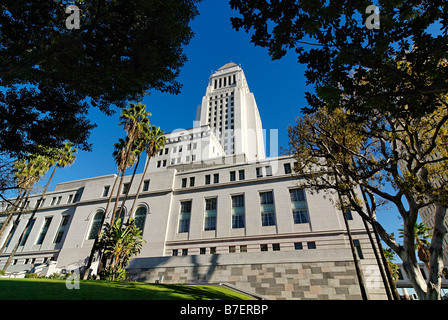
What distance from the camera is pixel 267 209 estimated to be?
2891 cm

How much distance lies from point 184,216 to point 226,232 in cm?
748

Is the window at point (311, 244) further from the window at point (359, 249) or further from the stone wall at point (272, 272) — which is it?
the stone wall at point (272, 272)

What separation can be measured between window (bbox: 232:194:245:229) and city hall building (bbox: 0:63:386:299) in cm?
14

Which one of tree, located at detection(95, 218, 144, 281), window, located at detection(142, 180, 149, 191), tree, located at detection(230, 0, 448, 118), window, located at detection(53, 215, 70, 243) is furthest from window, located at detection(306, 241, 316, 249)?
window, located at detection(53, 215, 70, 243)

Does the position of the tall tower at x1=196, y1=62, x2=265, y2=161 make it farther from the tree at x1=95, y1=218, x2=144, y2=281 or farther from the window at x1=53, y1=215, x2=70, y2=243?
the tree at x1=95, y1=218, x2=144, y2=281

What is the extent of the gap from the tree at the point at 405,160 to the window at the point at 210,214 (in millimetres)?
19235

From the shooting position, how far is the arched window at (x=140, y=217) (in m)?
32.8

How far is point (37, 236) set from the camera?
39.2 metres

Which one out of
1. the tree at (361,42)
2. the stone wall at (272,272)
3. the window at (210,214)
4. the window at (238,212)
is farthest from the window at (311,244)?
the tree at (361,42)

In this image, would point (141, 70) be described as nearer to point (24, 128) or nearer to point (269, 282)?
point (24, 128)

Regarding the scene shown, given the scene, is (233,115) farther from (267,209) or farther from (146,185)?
(267,209)

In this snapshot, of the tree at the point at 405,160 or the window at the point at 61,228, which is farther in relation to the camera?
the window at the point at 61,228

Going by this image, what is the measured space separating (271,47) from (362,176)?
8424mm
